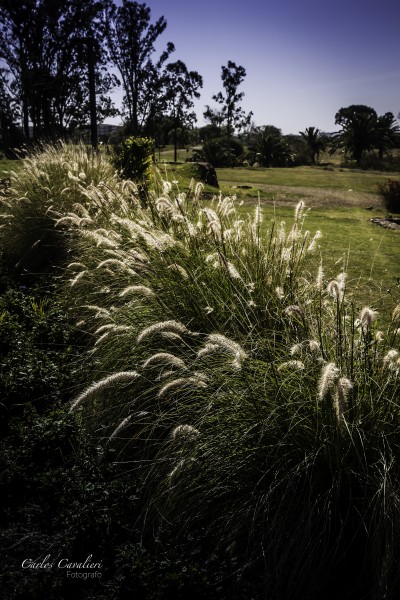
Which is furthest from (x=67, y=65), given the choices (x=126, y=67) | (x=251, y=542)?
(x=251, y=542)

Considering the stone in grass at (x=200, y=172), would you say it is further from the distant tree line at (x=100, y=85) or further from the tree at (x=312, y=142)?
the tree at (x=312, y=142)

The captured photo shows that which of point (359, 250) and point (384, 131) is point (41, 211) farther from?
point (384, 131)

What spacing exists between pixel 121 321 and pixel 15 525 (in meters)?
1.49

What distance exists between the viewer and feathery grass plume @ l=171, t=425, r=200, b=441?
2.00 meters

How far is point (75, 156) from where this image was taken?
7.64 m

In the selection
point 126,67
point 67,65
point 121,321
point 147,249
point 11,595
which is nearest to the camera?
point 11,595

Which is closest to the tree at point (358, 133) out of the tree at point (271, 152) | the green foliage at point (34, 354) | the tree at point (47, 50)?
the tree at point (271, 152)

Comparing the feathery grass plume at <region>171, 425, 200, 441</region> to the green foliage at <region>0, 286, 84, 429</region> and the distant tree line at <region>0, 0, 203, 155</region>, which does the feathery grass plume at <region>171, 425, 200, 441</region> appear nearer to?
the green foliage at <region>0, 286, 84, 429</region>

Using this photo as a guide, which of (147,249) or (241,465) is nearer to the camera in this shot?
(241,465)

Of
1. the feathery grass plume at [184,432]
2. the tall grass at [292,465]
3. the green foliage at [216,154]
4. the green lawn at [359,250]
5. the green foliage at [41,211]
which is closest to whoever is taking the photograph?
the tall grass at [292,465]

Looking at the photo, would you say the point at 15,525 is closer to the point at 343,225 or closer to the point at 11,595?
the point at 11,595

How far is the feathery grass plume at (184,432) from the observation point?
6.56 feet

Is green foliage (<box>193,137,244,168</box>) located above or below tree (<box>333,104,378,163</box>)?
below

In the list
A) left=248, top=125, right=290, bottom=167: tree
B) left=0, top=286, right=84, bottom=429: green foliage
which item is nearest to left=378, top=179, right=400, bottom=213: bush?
left=0, top=286, right=84, bottom=429: green foliage
